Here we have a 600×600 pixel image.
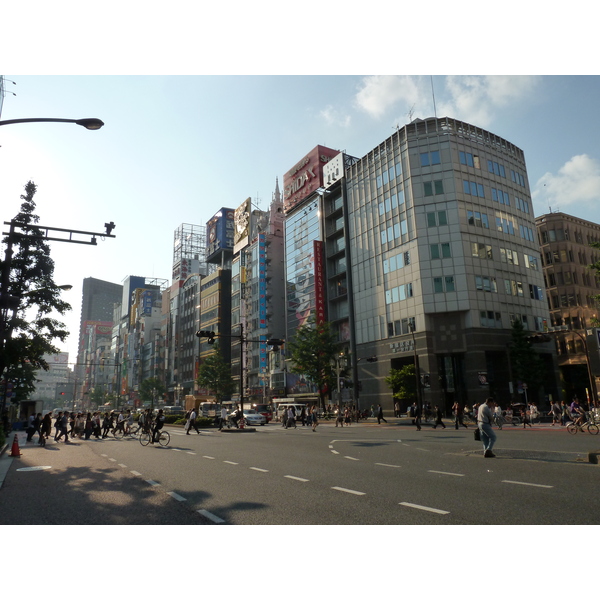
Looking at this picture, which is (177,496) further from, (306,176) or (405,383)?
(306,176)

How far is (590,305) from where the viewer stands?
2697 inches

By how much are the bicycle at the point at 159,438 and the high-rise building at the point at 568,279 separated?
60381 mm

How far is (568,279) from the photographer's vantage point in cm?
6950

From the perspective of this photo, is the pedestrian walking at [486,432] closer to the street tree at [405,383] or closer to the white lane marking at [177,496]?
the white lane marking at [177,496]

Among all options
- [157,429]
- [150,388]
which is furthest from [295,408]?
[150,388]

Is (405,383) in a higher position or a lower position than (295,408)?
higher

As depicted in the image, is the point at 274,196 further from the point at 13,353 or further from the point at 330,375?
the point at 13,353

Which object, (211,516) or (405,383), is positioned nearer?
(211,516)

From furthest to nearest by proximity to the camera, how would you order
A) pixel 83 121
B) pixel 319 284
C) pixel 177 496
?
pixel 319 284 → pixel 83 121 → pixel 177 496

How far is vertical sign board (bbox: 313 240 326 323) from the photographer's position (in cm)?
6370

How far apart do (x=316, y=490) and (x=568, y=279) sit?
73.6 meters

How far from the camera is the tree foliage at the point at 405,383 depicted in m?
47.0

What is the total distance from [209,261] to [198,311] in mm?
12121

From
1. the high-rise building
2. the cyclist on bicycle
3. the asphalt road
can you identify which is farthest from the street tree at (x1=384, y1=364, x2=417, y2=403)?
the asphalt road
